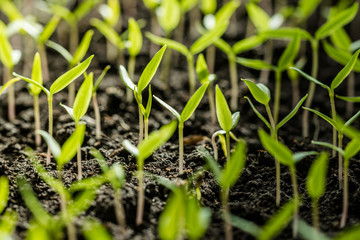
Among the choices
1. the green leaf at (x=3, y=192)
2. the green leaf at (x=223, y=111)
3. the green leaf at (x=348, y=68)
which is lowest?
the green leaf at (x=3, y=192)

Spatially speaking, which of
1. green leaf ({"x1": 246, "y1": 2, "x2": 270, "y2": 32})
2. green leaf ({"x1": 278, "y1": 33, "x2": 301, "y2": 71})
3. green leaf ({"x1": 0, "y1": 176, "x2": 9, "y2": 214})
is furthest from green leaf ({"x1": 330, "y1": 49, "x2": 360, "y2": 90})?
green leaf ({"x1": 0, "y1": 176, "x2": 9, "y2": 214})

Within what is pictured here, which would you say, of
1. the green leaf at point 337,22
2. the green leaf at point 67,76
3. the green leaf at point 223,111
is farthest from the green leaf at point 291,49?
the green leaf at point 67,76

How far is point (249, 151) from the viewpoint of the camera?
1218 millimetres

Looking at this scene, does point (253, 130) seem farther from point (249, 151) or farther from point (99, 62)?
point (99, 62)

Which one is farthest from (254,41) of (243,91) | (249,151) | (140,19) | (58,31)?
(58,31)

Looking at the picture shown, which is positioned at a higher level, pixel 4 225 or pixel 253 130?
pixel 253 130

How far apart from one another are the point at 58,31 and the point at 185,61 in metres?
0.60

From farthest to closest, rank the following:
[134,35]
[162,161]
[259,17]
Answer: [259,17] < [134,35] < [162,161]

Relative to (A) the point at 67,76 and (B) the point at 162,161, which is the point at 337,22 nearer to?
(B) the point at 162,161

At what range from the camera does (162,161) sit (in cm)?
110

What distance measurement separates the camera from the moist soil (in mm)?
891

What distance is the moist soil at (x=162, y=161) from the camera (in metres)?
0.89

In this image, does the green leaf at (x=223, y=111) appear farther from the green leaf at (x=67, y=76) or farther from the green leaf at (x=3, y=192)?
the green leaf at (x=3, y=192)

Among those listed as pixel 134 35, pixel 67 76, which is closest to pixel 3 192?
pixel 67 76
